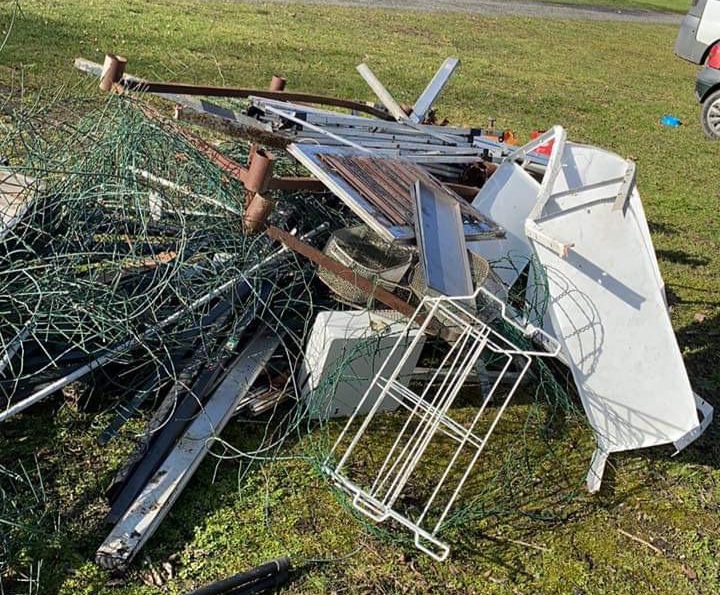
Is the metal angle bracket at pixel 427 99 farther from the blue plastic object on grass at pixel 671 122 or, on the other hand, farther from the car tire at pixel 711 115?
the blue plastic object on grass at pixel 671 122

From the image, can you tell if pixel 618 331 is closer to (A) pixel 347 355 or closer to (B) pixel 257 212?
(A) pixel 347 355

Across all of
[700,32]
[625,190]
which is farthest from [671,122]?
[625,190]

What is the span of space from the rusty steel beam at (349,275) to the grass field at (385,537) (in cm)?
81

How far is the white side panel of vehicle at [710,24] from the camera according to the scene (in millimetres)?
12266

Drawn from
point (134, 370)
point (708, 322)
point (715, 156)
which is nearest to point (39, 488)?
point (134, 370)

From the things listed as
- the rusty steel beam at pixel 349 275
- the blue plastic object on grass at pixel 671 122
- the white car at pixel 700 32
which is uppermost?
the white car at pixel 700 32

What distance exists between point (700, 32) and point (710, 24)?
0.60 feet

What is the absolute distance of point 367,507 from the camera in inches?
146

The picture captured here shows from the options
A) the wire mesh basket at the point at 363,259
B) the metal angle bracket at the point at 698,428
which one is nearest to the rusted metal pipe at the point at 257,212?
the wire mesh basket at the point at 363,259

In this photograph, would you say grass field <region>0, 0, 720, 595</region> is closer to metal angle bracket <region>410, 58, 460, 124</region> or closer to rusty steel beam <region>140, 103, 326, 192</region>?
rusty steel beam <region>140, 103, 326, 192</region>

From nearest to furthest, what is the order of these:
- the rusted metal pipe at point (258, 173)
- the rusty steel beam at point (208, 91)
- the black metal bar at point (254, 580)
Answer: the black metal bar at point (254, 580), the rusted metal pipe at point (258, 173), the rusty steel beam at point (208, 91)

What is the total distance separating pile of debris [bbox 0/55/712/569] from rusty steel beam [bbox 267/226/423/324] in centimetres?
1

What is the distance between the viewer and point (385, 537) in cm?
364

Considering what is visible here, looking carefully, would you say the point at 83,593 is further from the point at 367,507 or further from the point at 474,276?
the point at 474,276
